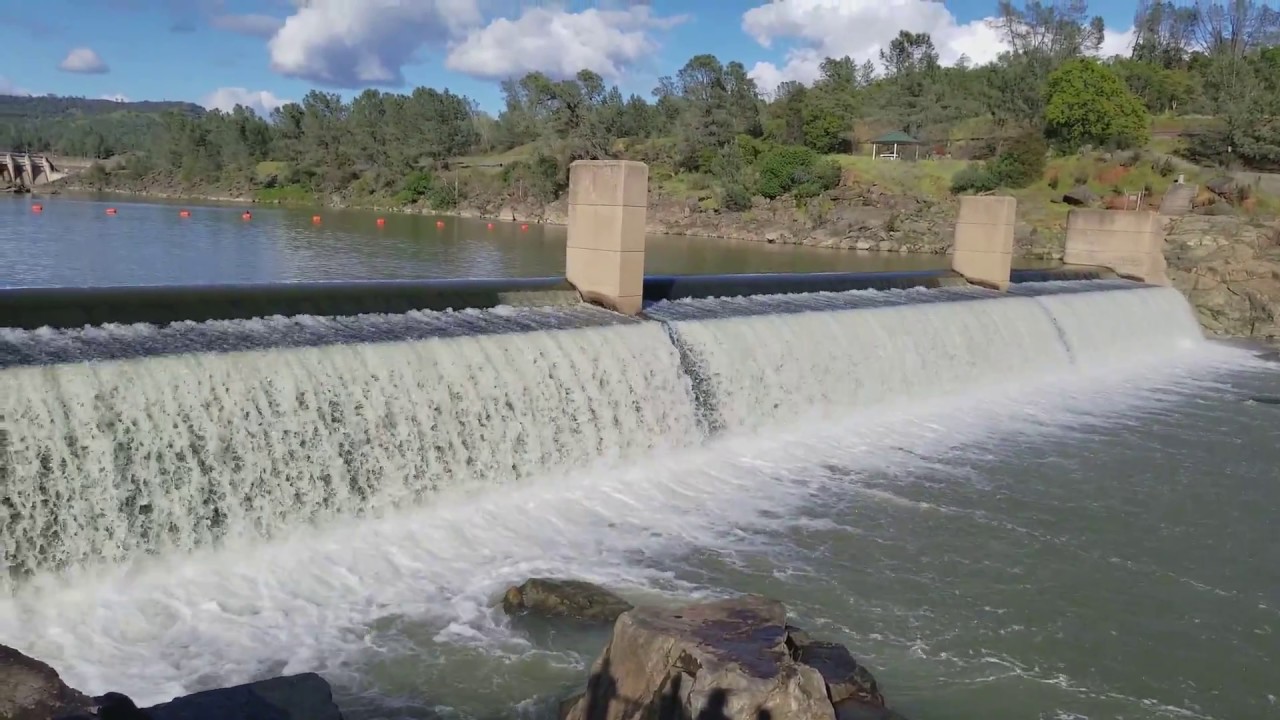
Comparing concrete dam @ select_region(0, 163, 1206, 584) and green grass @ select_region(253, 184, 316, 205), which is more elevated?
green grass @ select_region(253, 184, 316, 205)

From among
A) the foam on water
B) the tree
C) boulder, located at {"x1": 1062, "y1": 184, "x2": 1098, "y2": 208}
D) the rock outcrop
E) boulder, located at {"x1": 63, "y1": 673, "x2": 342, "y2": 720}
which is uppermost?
the tree

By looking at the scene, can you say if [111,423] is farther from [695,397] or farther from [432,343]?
[695,397]

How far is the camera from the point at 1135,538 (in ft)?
29.5

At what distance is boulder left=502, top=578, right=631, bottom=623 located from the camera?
6766mm

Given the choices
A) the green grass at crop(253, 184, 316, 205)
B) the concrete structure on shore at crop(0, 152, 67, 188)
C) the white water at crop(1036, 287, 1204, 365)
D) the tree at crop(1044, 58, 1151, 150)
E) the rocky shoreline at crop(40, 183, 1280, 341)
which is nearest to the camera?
the white water at crop(1036, 287, 1204, 365)

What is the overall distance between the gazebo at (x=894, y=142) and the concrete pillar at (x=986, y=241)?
41264 mm

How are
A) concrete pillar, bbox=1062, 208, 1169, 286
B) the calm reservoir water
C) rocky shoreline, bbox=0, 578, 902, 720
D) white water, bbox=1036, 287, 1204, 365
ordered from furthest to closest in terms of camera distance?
the calm reservoir water
concrete pillar, bbox=1062, 208, 1169, 286
white water, bbox=1036, 287, 1204, 365
rocky shoreline, bbox=0, 578, 902, 720

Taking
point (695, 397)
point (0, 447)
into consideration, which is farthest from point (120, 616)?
point (695, 397)

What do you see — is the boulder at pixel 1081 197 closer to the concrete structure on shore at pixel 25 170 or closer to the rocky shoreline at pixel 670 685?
the rocky shoreline at pixel 670 685

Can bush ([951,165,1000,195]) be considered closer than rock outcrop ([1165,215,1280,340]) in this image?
No

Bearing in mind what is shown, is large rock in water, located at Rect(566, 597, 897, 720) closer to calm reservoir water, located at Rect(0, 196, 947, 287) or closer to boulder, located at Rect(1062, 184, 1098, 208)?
calm reservoir water, located at Rect(0, 196, 947, 287)

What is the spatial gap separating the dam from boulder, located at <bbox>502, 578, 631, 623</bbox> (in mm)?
230

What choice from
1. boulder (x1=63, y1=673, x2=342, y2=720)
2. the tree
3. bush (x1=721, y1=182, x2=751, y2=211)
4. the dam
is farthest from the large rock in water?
the tree

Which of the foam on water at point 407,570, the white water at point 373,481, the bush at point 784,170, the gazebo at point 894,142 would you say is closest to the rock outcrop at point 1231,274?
the white water at point 373,481
